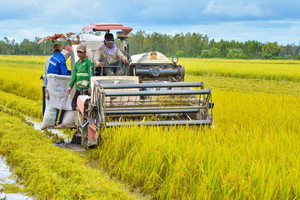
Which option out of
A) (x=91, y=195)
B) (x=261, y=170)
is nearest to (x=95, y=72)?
(x=91, y=195)

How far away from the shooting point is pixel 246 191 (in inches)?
139

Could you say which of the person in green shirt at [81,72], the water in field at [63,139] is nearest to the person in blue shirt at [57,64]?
the person in green shirt at [81,72]

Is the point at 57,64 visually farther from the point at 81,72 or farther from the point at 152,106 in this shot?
the point at 152,106

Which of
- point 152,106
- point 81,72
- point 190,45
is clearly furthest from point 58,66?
point 190,45

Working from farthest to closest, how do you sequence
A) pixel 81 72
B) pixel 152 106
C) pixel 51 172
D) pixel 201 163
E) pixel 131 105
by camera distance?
1. pixel 81 72
2. pixel 152 106
3. pixel 131 105
4. pixel 51 172
5. pixel 201 163

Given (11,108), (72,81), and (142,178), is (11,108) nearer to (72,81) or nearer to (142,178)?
(72,81)

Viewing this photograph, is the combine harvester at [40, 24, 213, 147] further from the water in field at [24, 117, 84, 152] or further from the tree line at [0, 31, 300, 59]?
the tree line at [0, 31, 300, 59]

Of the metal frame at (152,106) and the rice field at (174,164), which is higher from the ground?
the metal frame at (152,106)

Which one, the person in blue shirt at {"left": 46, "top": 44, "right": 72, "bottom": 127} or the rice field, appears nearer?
the rice field

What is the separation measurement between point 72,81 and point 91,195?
350 centimetres

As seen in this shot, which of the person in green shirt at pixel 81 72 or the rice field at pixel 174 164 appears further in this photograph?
the person in green shirt at pixel 81 72

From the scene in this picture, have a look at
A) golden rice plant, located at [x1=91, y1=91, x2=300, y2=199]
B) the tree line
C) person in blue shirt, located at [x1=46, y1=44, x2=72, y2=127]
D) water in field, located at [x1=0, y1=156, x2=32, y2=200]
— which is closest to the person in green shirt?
person in blue shirt, located at [x1=46, y1=44, x2=72, y2=127]


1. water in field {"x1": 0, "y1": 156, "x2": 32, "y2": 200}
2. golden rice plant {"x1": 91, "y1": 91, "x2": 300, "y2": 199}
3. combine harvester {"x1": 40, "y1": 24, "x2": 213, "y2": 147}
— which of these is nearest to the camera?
golden rice plant {"x1": 91, "y1": 91, "x2": 300, "y2": 199}

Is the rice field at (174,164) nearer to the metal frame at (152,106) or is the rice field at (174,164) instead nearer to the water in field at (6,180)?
the water in field at (6,180)
